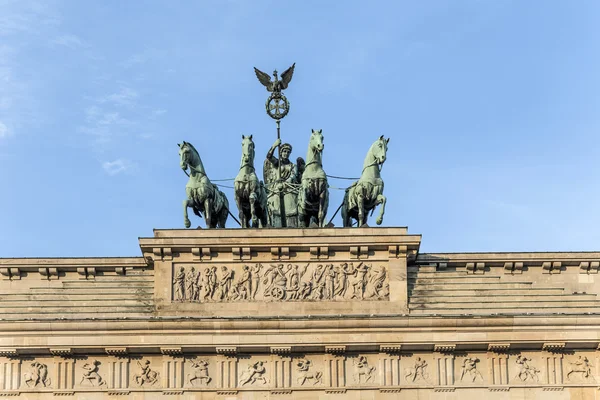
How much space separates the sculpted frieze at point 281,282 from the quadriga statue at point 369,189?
1664mm

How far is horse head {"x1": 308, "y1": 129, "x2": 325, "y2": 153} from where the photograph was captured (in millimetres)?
55219

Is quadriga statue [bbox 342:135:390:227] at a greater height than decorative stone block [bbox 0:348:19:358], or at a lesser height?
greater

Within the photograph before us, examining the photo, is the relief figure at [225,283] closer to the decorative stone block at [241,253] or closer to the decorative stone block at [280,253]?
the decorative stone block at [241,253]

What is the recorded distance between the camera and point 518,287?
2130 inches

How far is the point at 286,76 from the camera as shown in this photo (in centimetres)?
5909

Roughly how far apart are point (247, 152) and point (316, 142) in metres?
1.89

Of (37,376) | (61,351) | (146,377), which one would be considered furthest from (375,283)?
(37,376)

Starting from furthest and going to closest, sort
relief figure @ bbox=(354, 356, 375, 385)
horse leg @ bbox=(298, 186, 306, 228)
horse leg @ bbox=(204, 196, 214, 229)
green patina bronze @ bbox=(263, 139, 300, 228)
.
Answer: green patina bronze @ bbox=(263, 139, 300, 228), horse leg @ bbox=(298, 186, 306, 228), horse leg @ bbox=(204, 196, 214, 229), relief figure @ bbox=(354, 356, 375, 385)

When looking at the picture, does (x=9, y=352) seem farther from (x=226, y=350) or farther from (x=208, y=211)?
(x=208, y=211)

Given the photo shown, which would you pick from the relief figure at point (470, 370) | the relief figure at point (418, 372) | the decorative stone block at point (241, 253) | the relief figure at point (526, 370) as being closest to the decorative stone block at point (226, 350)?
the decorative stone block at point (241, 253)

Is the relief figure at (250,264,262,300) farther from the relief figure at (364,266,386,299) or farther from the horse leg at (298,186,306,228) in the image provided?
the relief figure at (364,266,386,299)

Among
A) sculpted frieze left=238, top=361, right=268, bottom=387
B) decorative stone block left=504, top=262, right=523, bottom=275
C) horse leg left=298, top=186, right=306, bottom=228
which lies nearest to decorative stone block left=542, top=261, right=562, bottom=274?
decorative stone block left=504, top=262, right=523, bottom=275

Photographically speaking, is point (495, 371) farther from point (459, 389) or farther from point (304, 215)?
point (304, 215)

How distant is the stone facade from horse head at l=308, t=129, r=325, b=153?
244 centimetres
